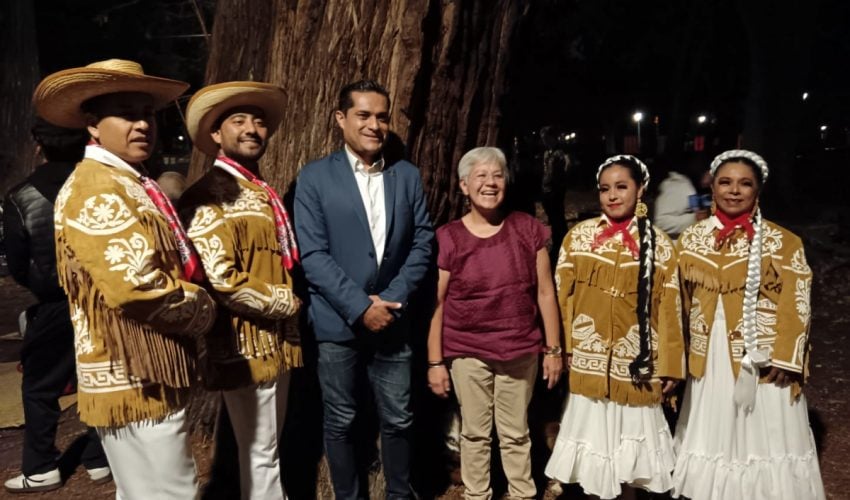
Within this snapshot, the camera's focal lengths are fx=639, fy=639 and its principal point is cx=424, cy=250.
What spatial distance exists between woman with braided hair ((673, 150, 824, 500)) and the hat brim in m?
2.64

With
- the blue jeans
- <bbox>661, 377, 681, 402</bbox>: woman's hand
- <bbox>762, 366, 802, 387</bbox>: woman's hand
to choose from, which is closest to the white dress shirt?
the blue jeans

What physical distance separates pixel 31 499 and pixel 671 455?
3.72m

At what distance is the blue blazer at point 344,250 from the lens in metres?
2.96

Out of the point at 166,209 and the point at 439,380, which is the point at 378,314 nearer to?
the point at 439,380

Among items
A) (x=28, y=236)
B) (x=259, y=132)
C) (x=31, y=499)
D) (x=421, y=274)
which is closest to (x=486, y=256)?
(x=421, y=274)

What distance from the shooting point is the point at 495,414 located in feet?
11.1

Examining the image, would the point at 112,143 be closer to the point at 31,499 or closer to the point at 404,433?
the point at 404,433

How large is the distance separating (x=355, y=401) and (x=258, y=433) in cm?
51

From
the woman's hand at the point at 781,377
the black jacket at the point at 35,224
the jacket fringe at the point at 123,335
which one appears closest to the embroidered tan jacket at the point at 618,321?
the woman's hand at the point at 781,377

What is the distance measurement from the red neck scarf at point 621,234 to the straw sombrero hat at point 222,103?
1702mm

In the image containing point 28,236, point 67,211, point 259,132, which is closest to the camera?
point 67,211

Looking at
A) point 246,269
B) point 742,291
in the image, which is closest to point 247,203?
point 246,269

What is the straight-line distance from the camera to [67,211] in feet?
7.31

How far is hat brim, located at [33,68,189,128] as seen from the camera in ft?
7.54
